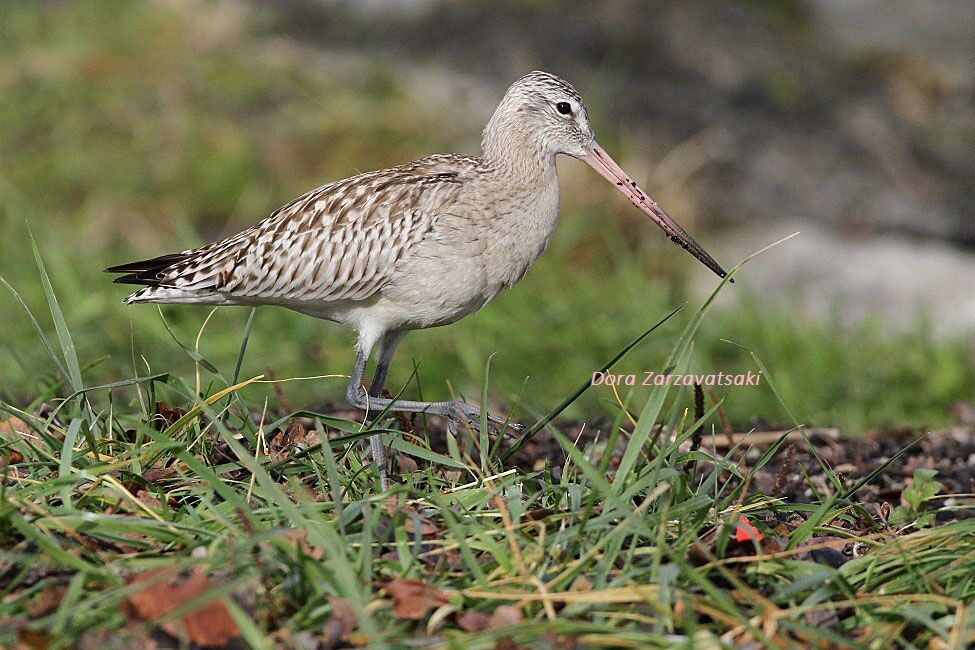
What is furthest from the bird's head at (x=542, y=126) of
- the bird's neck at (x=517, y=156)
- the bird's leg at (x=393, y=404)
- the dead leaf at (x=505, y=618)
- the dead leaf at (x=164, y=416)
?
the dead leaf at (x=505, y=618)

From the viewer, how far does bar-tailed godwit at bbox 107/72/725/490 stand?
16.3 ft

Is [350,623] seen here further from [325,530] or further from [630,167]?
[630,167]

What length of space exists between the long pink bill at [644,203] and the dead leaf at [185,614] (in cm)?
235

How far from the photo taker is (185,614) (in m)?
2.94

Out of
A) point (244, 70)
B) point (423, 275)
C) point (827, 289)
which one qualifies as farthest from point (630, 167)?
point (423, 275)

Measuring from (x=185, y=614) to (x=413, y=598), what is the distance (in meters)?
0.53

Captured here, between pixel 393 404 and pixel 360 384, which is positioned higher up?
pixel 393 404

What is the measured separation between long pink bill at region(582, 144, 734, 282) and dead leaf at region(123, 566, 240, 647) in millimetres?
2345

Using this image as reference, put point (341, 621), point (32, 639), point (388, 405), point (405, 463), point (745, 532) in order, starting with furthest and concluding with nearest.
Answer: point (405, 463) < point (388, 405) < point (745, 532) < point (341, 621) < point (32, 639)

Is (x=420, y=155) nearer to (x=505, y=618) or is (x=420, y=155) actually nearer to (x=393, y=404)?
(x=393, y=404)

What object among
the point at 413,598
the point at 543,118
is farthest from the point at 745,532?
the point at 543,118

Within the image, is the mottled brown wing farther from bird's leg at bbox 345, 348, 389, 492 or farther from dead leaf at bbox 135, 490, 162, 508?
dead leaf at bbox 135, 490, 162, 508

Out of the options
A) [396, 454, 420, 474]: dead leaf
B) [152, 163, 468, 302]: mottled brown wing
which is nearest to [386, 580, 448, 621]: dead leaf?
[396, 454, 420, 474]: dead leaf

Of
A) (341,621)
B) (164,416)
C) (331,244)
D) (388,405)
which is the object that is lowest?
(341,621)
